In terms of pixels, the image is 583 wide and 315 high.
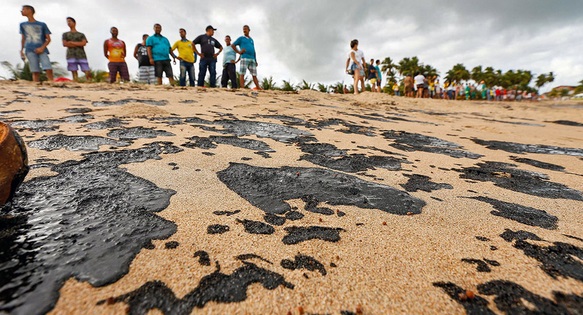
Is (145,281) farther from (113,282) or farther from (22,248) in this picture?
(22,248)

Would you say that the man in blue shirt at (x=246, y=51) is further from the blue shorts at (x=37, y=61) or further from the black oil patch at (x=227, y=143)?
the black oil patch at (x=227, y=143)

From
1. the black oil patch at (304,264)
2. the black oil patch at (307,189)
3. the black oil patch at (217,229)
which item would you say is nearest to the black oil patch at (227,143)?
the black oil patch at (307,189)

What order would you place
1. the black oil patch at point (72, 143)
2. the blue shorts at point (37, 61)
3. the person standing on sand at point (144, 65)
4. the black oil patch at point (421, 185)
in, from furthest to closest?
the person standing on sand at point (144, 65) → the blue shorts at point (37, 61) → the black oil patch at point (72, 143) → the black oil patch at point (421, 185)

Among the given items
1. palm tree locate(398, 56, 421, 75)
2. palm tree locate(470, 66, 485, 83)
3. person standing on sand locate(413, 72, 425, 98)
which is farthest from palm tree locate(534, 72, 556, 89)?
person standing on sand locate(413, 72, 425, 98)

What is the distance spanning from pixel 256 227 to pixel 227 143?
4.42 ft

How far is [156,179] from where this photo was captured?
1.59 meters

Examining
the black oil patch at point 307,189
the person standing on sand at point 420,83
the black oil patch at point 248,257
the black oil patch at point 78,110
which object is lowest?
the black oil patch at point 248,257

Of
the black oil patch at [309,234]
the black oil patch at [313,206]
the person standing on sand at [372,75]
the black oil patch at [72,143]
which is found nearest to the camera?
the black oil patch at [309,234]

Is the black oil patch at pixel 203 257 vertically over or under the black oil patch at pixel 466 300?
over

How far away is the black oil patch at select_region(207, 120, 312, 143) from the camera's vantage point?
2779 millimetres

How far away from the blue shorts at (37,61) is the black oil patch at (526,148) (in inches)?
293

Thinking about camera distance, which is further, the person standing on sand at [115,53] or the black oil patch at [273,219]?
the person standing on sand at [115,53]

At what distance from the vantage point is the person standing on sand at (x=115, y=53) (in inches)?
242

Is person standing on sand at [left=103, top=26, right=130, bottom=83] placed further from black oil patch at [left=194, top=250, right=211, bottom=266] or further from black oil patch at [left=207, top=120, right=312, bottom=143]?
black oil patch at [left=194, top=250, right=211, bottom=266]
